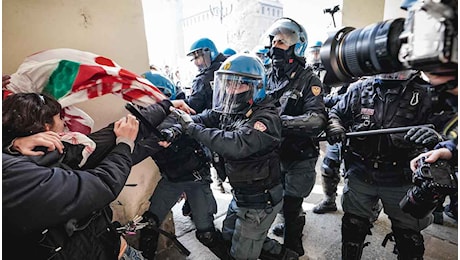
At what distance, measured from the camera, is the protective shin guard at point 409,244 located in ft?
5.68

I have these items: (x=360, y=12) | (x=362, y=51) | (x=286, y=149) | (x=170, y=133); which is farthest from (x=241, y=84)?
(x=360, y=12)

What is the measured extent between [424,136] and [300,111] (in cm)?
94

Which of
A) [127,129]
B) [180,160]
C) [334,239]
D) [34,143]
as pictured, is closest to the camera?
[34,143]

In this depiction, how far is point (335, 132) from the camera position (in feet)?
6.37

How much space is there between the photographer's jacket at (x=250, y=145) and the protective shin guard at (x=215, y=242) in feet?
1.83

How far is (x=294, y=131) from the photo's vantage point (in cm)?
209

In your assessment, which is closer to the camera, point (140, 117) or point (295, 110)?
point (140, 117)

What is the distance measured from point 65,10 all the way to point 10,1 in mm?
283

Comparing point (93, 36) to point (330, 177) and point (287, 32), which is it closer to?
point (287, 32)

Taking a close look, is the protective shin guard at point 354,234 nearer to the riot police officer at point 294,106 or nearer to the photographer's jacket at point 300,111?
the riot police officer at point 294,106

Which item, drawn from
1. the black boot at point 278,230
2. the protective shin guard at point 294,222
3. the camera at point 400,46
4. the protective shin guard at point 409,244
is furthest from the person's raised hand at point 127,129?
the black boot at point 278,230

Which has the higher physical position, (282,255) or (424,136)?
(424,136)

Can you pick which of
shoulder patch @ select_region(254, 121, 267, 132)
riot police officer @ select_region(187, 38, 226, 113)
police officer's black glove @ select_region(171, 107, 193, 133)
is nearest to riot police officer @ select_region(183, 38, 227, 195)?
riot police officer @ select_region(187, 38, 226, 113)

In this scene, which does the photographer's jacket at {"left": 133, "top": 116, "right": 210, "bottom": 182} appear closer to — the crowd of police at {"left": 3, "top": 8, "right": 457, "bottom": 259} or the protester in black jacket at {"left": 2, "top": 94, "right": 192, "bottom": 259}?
the crowd of police at {"left": 3, "top": 8, "right": 457, "bottom": 259}
